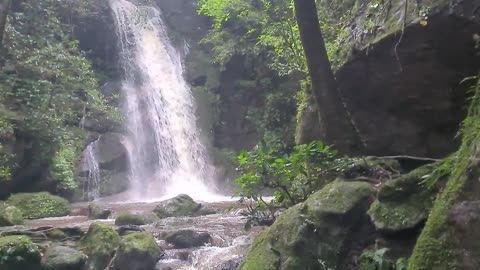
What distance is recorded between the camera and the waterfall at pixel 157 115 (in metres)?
17.4

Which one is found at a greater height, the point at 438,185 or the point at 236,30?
the point at 236,30

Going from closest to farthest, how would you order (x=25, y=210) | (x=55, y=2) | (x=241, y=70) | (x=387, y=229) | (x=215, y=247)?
(x=387, y=229) → (x=215, y=247) → (x=25, y=210) → (x=55, y=2) → (x=241, y=70)

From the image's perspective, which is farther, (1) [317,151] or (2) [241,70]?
(2) [241,70]

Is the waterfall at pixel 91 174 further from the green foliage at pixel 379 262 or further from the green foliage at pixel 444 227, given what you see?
the green foliage at pixel 444 227

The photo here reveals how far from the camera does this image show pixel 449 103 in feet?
19.6

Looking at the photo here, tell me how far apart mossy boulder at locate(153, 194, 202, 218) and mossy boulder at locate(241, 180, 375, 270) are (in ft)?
18.5

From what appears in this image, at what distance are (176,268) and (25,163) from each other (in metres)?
8.48

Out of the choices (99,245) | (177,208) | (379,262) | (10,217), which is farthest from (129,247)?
(10,217)

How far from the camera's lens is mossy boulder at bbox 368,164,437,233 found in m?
4.24

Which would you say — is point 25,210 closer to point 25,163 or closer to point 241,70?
point 25,163

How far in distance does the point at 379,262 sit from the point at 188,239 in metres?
4.14

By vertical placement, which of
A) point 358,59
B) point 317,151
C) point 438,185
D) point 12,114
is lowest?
point 438,185

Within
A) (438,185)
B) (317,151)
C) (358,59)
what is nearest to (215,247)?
(317,151)

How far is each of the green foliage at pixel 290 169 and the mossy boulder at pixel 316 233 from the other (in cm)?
77
